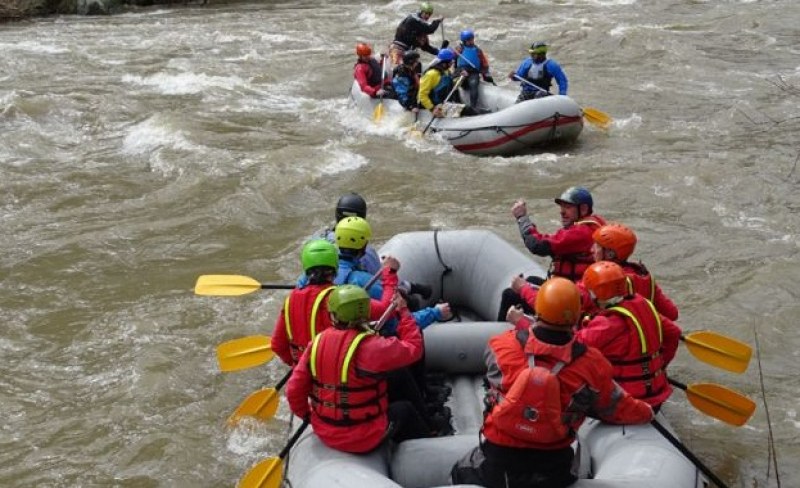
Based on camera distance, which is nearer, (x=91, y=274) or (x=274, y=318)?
(x=274, y=318)

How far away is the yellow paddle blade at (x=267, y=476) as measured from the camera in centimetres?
396

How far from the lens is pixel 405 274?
17.8 ft

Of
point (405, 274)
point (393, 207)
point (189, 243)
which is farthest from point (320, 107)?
point (405, 274)

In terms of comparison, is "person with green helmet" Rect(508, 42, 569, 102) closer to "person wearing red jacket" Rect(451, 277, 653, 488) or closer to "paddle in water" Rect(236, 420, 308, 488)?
"paddle in water" Rect(236, 420, 308, 488)

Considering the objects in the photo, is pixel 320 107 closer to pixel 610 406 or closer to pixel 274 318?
pixel 274 318

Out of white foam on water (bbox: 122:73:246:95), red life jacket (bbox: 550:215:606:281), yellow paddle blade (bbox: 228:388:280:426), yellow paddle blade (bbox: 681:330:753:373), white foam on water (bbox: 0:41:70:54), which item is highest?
red life jacket (bbox: 550:215:606:281)

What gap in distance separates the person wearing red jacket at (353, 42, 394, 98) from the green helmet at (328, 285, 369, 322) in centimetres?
737

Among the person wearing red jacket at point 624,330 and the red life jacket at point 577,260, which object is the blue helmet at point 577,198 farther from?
the person wearing red jacket at point 624,330

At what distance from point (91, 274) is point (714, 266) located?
515cm

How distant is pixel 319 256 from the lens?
13.5 feet

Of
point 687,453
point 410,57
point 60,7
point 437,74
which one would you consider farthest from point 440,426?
point 60,7

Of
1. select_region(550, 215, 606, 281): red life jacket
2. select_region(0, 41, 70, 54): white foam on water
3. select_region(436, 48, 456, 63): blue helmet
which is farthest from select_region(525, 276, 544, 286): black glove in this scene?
select_region(0, 41, 70, 54): white foam on water

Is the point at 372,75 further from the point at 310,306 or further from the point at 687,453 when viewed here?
the point at 687,453

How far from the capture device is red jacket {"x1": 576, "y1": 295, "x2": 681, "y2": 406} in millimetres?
3900
